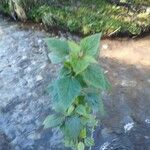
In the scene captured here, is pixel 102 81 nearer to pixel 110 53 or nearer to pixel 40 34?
pixel 110 53

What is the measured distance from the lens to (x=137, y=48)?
4684 millimetres

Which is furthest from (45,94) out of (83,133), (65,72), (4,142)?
(65,72)

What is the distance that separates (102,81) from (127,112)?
53.4 inches

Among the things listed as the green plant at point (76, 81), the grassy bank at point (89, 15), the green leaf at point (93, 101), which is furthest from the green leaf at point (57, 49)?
the grassy bank at point (89, 15)

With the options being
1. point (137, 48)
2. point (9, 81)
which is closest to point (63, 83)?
point (9, 81)

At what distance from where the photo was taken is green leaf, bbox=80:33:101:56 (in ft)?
8.54

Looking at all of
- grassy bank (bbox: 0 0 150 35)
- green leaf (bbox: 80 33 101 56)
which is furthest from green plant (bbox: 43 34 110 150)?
grassy bank (bbox: 0 0 150 35)

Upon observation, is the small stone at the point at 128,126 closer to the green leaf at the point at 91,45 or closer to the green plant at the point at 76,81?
the green plant at the point at 76,81

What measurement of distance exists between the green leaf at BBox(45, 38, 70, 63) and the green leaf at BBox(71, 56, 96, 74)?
0.08 m

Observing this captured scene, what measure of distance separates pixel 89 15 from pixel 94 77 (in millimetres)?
2584

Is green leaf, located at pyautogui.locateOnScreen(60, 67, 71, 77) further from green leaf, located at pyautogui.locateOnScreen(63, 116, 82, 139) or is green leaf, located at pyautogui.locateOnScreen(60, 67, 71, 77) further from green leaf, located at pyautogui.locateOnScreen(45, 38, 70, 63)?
green leaf, located at pyautogui.locateOnScreen(63, 116, 82, 139)

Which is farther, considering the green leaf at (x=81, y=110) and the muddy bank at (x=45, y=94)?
the muddy bank at (x=45, y=94)

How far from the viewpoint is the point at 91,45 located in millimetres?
2627

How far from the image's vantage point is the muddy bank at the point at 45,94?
3.67 meters
